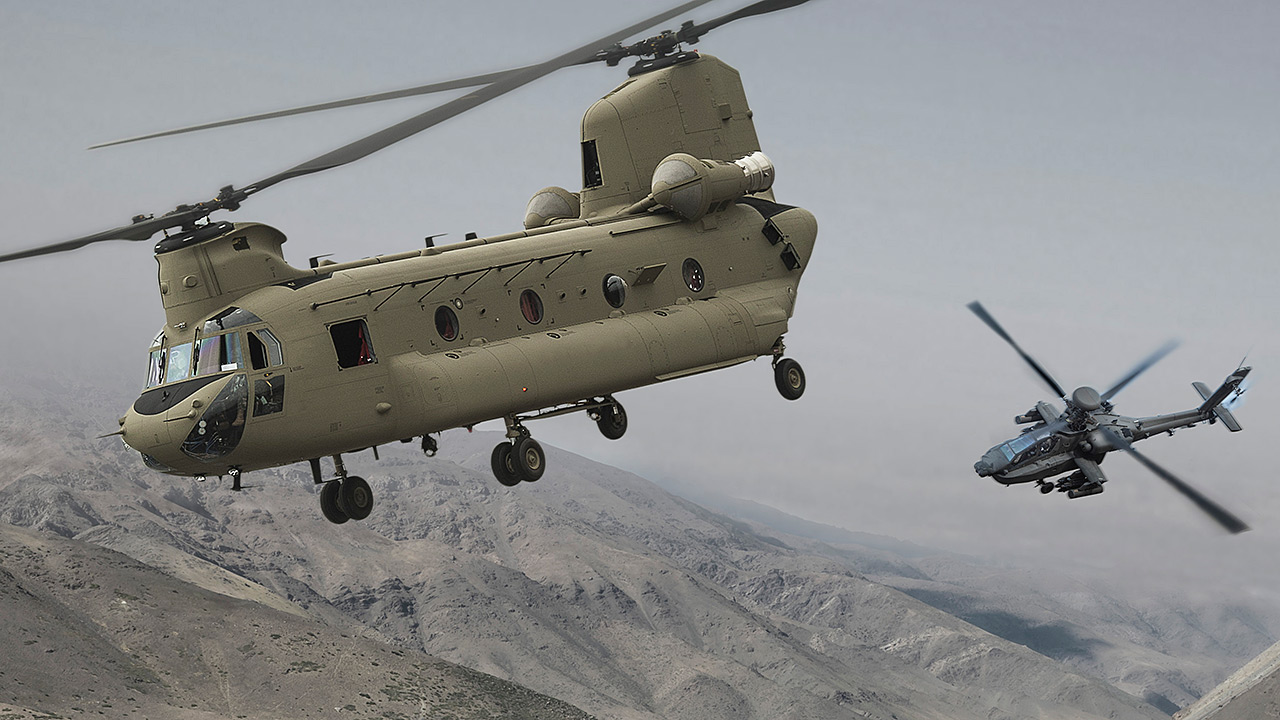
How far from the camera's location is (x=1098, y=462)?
44062 millimetres

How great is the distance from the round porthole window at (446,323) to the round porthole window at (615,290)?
447cm

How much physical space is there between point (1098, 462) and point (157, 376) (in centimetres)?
2805

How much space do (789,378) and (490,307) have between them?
9.49 m

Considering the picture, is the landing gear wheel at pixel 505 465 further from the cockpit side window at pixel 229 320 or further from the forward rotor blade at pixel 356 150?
the forward rotor blade at pixel 356 150

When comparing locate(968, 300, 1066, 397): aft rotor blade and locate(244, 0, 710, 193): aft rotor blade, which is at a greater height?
locate(244, 0, 710, 193): aft rotor blade

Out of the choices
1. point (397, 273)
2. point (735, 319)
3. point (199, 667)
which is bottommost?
point (199, 667)

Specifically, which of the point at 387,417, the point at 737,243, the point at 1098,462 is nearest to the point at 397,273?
the point at 387,417

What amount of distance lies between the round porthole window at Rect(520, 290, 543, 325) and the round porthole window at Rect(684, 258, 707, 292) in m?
4.97

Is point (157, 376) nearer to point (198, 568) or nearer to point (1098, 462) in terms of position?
point (1098, 462)

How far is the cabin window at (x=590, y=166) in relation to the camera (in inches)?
1609

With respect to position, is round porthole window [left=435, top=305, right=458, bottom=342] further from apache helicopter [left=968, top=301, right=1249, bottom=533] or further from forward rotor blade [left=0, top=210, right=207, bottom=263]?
apache helicopter [left=968, top=301, right=1249, bottom=533]

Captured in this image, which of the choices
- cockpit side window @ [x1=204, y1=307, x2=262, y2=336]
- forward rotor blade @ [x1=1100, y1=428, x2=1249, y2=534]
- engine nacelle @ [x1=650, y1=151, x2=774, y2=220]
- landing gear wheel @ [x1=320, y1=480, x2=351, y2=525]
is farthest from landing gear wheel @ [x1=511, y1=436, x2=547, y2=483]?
forward rotor blade @ [x1=1100, y1=428, x2=1249, y2=534]

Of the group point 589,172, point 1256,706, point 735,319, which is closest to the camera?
point 735,319

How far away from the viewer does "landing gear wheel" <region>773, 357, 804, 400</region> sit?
39.2m
